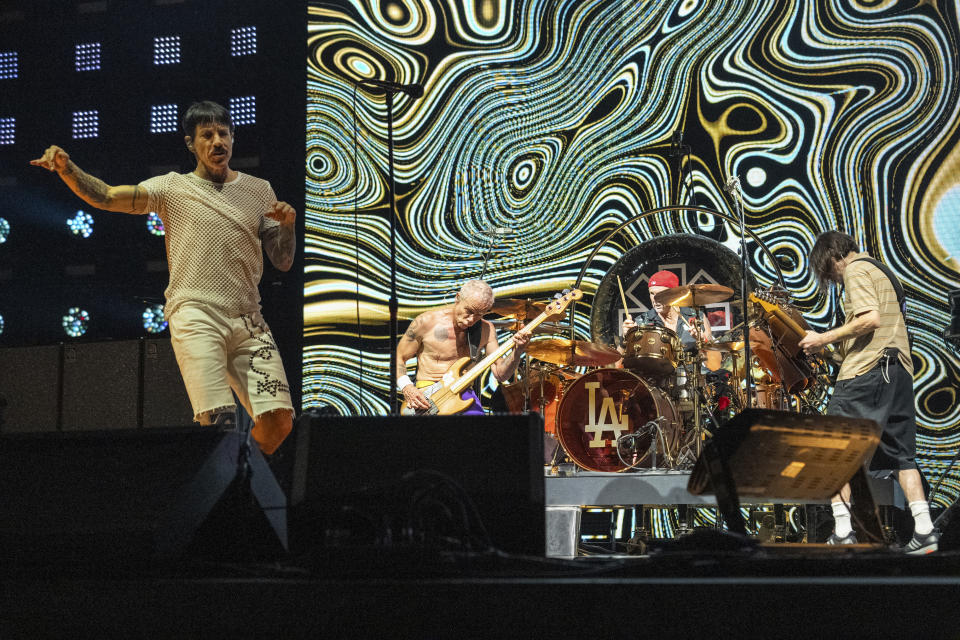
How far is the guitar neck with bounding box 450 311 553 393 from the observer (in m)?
6.68

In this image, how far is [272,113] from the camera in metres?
8.74

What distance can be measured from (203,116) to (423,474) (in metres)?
3.09

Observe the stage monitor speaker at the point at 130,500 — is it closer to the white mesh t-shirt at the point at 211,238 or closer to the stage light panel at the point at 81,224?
the white mesh t-shirt at the point at 211,238

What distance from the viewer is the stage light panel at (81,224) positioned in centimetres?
912

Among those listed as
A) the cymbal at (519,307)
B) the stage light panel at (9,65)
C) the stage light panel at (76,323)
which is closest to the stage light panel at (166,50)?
the stage light panel at (9,65)

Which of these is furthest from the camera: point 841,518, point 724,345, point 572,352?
point 572,352

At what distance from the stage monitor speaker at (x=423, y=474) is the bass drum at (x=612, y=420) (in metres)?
3.95

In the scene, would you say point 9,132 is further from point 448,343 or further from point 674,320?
point 674,320

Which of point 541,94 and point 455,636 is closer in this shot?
point 455,636

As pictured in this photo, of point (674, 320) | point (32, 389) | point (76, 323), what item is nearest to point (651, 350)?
point (674, 320)

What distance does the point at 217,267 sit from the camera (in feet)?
14.8

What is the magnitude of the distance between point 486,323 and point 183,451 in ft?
16.6

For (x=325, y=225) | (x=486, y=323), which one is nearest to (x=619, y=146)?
(x=486, y=323)

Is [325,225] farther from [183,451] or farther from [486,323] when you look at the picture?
[183,451]
